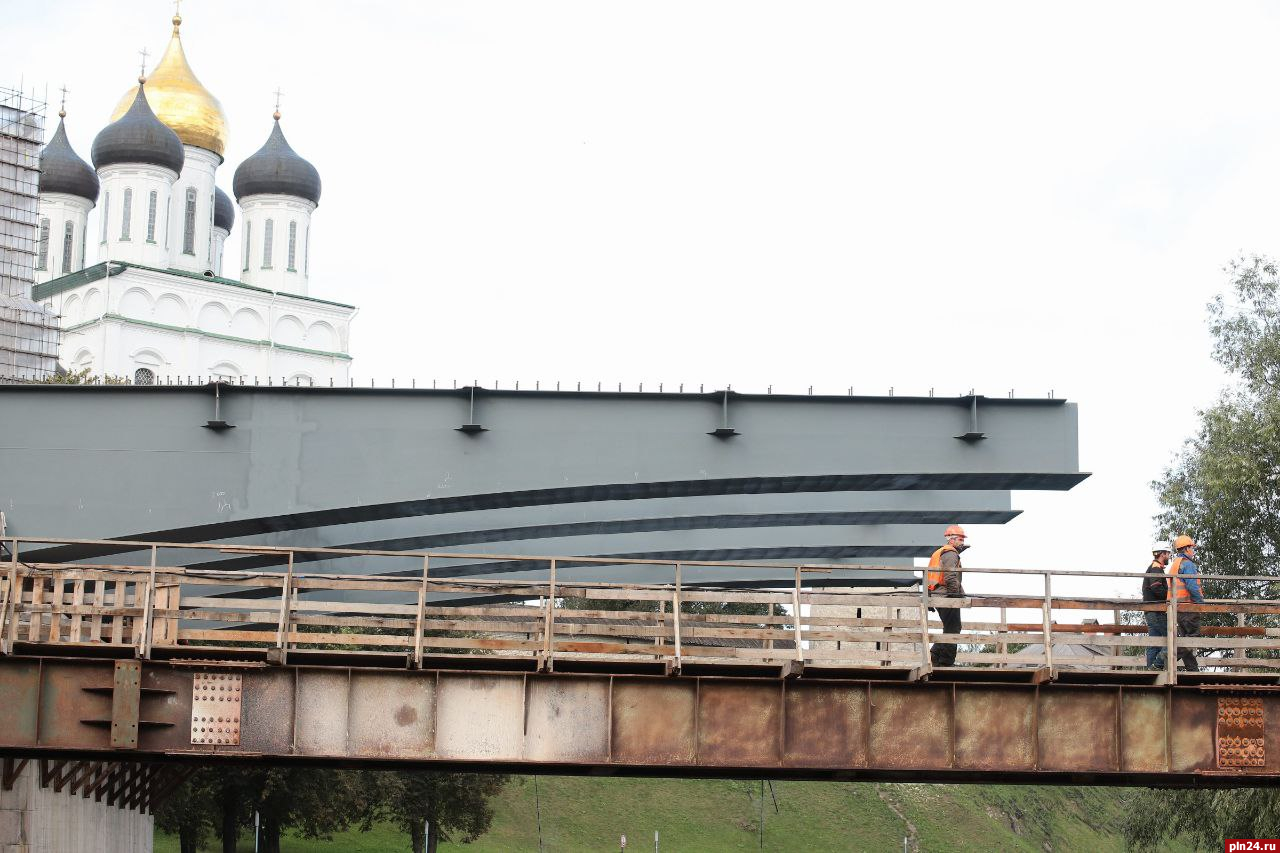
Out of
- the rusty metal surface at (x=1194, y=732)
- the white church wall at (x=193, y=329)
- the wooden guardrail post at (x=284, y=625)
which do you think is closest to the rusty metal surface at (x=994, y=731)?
the rusty metal surface at (x=1194, y=732)

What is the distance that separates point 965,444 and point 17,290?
36.8 meters

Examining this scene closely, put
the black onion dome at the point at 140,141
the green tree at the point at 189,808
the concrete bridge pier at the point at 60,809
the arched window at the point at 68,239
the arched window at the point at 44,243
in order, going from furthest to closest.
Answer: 1. the arched window at the point at 68,239
2. the arched window at the point at 44,243
3. the black onion dome at the point at 140,141
4. the green tree at the point at 189,808
5. the concrete bridge pier at the point at 60,809

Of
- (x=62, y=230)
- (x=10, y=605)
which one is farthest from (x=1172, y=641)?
(x=62, y=230)

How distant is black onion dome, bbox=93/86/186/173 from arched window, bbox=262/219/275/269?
8080 millimetres

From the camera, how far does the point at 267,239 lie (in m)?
97.4

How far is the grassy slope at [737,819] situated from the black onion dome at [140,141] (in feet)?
129

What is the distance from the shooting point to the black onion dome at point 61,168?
93.3 metres

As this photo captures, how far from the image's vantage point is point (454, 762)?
18859 millimetres

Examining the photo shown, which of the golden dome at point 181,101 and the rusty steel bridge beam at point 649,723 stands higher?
the golden dome at point 181,101

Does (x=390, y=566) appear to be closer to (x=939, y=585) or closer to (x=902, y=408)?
(x=902, y=408)

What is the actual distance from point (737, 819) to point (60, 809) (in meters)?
44.5

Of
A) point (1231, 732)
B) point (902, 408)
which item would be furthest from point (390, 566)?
point (1231, 732)

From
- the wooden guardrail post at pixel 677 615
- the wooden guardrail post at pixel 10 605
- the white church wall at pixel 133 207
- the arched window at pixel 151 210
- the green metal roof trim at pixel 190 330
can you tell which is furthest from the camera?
the green metal roof trim at pixel 190 330

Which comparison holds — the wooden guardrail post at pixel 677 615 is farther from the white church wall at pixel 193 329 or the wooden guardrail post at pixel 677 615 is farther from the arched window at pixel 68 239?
the arched window at pixel 68 239
